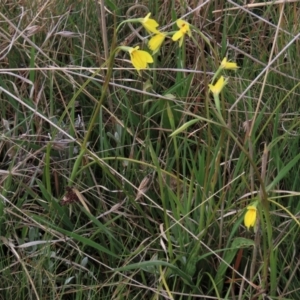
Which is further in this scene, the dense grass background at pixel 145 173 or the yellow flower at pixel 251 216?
the dense grass background at pixel 145 173

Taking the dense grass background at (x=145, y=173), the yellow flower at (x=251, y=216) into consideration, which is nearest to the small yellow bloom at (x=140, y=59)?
the dense grass background at (x=145, y=173)

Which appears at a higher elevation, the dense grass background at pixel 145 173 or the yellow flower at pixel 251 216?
the yellow flower at pixel 251 216

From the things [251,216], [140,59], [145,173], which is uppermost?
[140,59]

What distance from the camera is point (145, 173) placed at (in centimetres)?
131

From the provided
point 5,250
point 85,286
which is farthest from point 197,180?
point 5,250

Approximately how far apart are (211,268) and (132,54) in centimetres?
43

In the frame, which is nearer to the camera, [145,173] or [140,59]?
[140,59]

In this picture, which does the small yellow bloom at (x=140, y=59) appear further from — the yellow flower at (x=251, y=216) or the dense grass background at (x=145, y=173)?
the yellow flower at (x=251, y=216)

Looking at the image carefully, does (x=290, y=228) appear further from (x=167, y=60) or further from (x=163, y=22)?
(x=163, y=22)

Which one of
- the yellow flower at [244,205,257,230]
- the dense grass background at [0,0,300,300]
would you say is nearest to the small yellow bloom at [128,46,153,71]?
the dense grass background at [0,0,300,300]

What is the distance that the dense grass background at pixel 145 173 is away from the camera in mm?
1149

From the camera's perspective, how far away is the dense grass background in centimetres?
115

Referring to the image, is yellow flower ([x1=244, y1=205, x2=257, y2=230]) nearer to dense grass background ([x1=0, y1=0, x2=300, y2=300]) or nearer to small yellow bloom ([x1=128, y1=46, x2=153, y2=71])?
dense grass background ([x1=0, y1=0, x2=300, y2=300])

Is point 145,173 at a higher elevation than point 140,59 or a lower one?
lower
